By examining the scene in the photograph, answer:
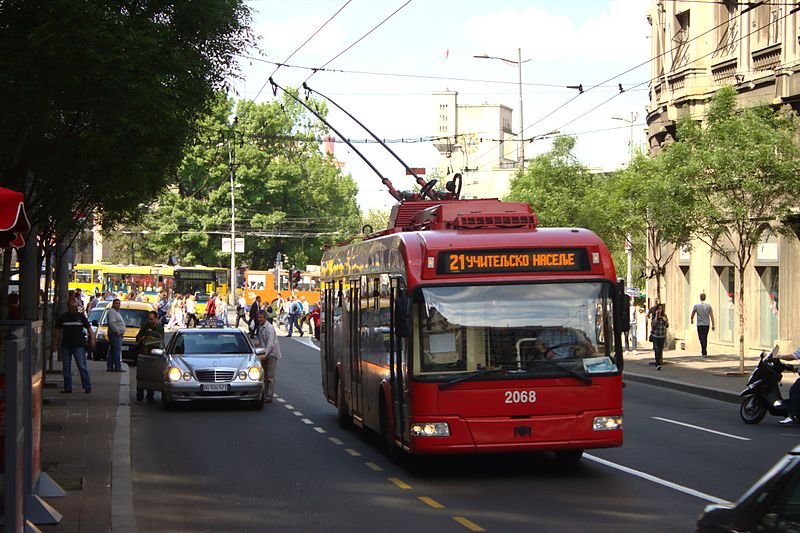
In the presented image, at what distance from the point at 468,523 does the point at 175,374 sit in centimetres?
1220

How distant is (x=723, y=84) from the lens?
1417 inches

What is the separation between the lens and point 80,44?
13.6 meters

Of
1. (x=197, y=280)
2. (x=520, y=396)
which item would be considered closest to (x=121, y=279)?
(x=197, y=280)

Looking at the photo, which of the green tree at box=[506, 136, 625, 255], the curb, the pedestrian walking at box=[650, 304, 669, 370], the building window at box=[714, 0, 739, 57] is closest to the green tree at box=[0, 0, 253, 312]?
the curb

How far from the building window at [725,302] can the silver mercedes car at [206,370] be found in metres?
19.0

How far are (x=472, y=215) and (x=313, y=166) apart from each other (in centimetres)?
7430

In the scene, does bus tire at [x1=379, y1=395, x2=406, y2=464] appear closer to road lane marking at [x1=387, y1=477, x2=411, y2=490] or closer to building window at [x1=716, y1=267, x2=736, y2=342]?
road lane marking at [x1=387, y1=477, x2=411, y2=490]

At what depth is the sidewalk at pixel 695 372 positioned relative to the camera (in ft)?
87.1

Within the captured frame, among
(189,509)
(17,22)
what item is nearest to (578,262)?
(189,509)

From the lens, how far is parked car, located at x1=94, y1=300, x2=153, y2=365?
37.4 metres

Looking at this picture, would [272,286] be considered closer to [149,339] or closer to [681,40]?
[681,40]

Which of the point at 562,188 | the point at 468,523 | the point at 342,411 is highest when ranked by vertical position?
the point at 562,188

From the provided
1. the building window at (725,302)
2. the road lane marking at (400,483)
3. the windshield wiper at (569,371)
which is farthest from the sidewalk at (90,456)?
the building window at (725,302)

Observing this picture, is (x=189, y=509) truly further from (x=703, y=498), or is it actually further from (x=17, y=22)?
(x=17, y=22)
